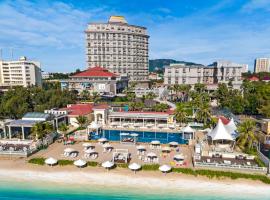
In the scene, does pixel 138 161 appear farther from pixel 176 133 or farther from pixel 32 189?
pixel 176 133

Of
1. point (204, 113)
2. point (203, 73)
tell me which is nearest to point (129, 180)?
point (204, 113)

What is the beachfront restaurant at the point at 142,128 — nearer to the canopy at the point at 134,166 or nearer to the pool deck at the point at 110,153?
the pool deck at the point at 110,153

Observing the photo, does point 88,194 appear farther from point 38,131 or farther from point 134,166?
point 38,131

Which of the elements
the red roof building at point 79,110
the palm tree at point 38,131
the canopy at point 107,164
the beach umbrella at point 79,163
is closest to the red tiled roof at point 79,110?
the red roof building at point 79,110

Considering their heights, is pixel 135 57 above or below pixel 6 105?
above

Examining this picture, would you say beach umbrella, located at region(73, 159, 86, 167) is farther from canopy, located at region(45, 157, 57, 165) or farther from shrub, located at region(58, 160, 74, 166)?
canopy, located at region(45, 157, 57, 165)

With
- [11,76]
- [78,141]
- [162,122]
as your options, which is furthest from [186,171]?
[11,76]
